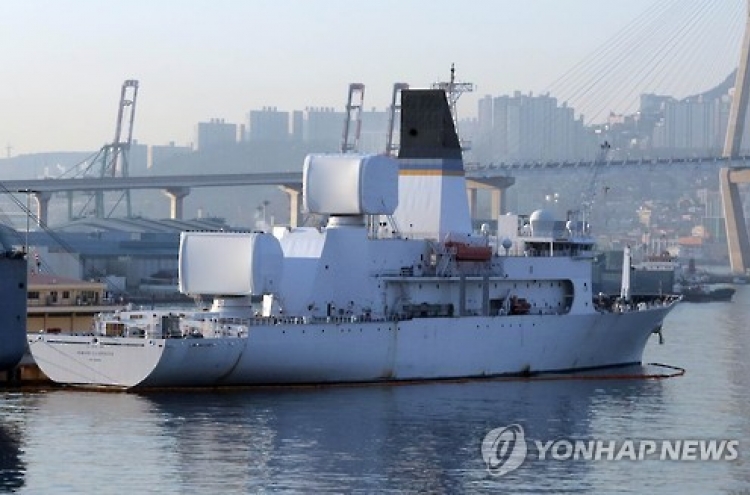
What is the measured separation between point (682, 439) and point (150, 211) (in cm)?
15511

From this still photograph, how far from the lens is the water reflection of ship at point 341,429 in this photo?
32.1 meters

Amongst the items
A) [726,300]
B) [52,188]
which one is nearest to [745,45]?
[726,300]

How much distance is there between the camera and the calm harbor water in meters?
→ 31.7

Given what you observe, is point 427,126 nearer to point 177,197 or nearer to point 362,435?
point 362,435

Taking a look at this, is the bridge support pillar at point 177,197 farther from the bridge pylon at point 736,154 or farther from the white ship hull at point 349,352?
the white ship hull at point 349,352

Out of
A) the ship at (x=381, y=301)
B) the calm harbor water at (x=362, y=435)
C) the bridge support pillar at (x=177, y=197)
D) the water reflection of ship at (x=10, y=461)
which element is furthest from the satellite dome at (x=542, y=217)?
the bridge support pillar at (x=177, y=197)

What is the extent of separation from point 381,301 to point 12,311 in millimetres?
9662

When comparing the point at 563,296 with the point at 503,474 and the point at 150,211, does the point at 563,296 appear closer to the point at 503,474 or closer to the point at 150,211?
the point at 503,474

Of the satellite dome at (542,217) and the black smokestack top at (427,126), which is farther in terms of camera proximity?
the satellite dome at (542,217)

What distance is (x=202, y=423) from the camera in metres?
37.6

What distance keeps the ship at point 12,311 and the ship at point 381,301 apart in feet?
5.75

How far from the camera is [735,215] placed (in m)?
125

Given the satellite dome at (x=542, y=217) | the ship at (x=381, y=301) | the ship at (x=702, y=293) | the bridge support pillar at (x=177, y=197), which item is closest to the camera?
the ship at (x=381, y=301)

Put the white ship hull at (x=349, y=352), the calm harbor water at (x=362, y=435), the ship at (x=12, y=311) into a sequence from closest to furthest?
the calm harbor water at (x=362, y=435)
the ship at (x=12, y=311)
the white ship hull at (x=349, y=352)
